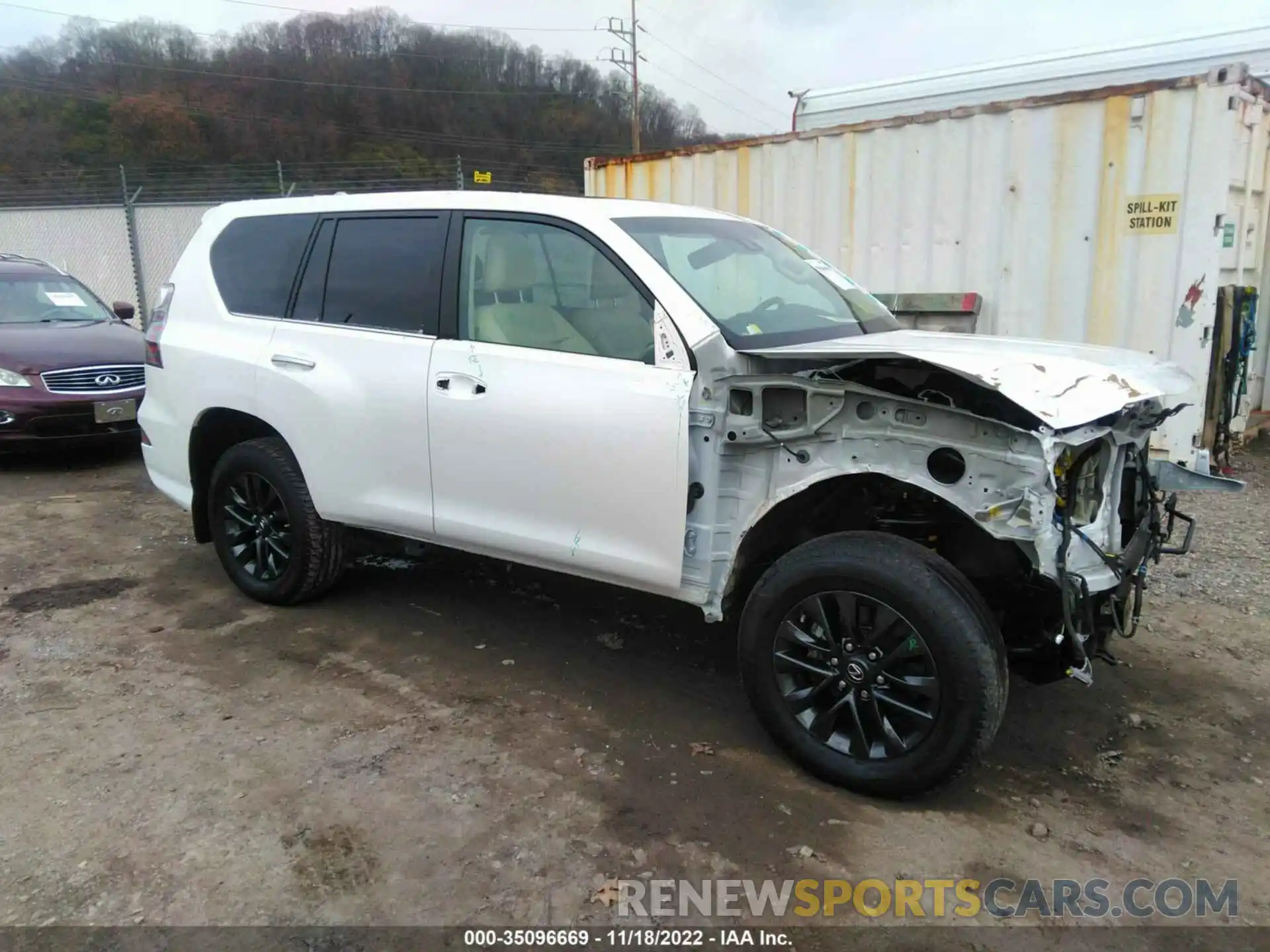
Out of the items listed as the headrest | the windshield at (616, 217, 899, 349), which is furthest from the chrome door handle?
the windshield at (616, 217, 899, 349)

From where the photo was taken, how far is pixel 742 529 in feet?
10.5

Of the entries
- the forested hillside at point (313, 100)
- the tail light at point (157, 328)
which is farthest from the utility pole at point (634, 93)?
the tail light at point (157, 328)

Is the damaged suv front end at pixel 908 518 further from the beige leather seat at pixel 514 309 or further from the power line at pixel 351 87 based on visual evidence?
the power line at pixel 351 87

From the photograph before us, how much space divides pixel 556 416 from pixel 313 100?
1389 inches

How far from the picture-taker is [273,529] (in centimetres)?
448

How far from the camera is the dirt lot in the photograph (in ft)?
8.65

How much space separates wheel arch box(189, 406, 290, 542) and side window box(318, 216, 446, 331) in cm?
68

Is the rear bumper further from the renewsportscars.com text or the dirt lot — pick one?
the renewsportscars.com text

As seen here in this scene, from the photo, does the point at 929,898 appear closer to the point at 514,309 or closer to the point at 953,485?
the point at 953,485

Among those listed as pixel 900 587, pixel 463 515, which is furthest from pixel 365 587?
pixel 900 587

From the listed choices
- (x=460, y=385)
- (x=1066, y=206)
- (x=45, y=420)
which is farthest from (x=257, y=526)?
(x=1066, y=206)

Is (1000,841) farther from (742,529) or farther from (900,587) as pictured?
(742,529)

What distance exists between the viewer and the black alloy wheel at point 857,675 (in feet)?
9.41

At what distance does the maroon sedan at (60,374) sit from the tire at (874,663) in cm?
608
